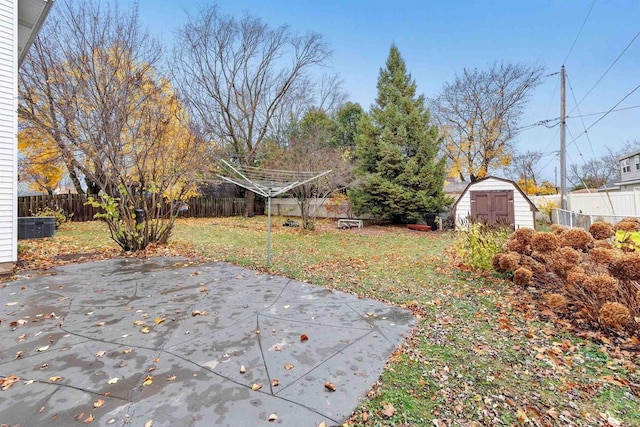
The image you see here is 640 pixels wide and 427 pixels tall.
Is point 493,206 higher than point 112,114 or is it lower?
lower

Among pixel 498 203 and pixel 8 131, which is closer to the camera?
pixel 8 131

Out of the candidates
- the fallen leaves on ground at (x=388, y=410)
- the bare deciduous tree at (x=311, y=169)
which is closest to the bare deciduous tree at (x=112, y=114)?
the bare deciduous tree at (x=311, y=169)

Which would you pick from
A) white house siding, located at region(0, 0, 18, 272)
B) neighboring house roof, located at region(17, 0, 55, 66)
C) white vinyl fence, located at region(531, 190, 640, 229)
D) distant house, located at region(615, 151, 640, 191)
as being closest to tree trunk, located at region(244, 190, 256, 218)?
neighboring house roof, located at region(17, 0, 55, 66)

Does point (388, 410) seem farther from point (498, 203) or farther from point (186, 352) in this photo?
point (498, 203)

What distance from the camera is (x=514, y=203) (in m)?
10.9

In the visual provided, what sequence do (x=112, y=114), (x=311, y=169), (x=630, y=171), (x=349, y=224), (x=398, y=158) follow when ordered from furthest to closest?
1. (x=630, y=171)
2. (x=349, y=224)
3. (x=398, y=158)
4. (x=311, y=169)
5. (x=112, y=114)

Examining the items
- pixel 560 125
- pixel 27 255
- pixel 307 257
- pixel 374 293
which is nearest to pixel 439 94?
pixel 560 125

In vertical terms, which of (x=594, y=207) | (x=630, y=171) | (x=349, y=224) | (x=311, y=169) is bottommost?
(x=349, y=224)

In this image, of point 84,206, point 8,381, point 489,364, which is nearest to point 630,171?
point 489,364

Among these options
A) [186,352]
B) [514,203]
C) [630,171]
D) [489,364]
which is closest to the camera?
[489,364]

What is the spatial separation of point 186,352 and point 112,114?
6152 mm

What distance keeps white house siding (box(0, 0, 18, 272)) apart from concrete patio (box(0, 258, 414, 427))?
4.42 feet

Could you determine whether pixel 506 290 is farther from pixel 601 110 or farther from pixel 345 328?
pixel 601 110

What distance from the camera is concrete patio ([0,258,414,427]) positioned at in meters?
1.78
